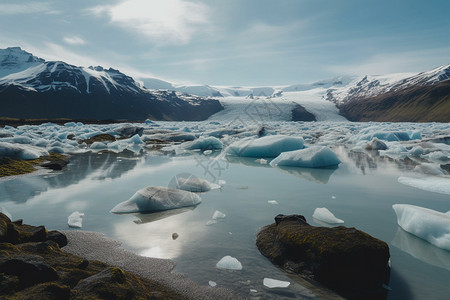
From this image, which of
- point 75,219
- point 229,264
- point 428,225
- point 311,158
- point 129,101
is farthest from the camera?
point 129,101

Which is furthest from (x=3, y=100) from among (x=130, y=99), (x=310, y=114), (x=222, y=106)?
(x=310, y=114)

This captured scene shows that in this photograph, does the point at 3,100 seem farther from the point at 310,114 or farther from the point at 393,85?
the point at 393,85

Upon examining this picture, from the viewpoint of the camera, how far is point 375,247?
290 cm

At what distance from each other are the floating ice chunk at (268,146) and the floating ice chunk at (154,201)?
817 cm

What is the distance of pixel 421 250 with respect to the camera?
3.62 meters

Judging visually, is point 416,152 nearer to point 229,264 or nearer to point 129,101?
point 229,264

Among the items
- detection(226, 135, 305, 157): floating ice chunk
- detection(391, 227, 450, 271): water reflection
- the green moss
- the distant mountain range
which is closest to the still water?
detection(391, 227, 450, 271): water reflection

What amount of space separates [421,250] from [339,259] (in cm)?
157

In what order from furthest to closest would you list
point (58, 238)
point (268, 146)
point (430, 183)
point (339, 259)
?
point (268, 146) → point (430, 183) → point (58, 238) → point (339, 259)

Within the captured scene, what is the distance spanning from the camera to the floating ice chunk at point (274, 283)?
9.27 ft

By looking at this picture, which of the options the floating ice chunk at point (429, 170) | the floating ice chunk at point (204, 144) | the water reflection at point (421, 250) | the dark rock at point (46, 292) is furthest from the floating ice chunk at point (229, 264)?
the floating ice chunk at point (204, 144)

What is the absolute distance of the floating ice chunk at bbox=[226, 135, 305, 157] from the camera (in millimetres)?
13258

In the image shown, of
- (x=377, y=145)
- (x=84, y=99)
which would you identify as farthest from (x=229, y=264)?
(x=84, y=99)

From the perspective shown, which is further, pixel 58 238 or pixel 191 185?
pixel 191 185
